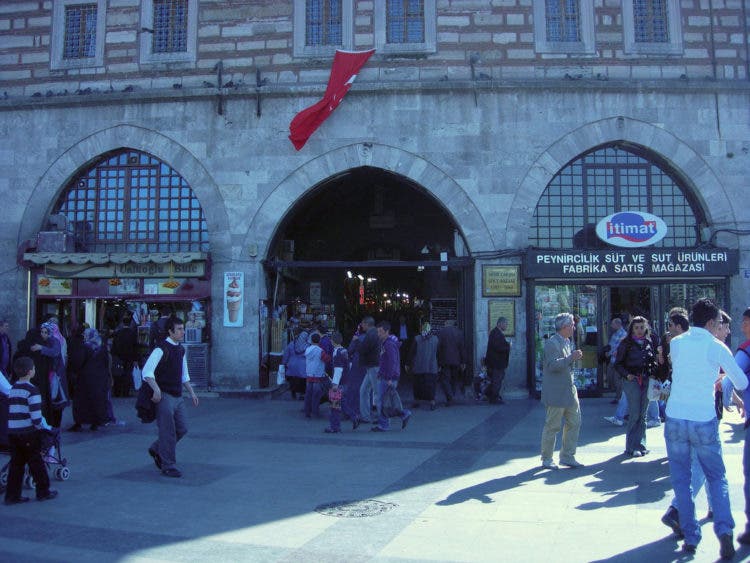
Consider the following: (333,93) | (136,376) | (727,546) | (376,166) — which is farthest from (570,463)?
(136,376)

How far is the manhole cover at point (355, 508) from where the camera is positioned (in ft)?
21.2

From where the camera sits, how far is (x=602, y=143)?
15.4 m

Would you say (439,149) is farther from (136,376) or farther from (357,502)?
(357,502)

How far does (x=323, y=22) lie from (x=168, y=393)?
10.7 metres

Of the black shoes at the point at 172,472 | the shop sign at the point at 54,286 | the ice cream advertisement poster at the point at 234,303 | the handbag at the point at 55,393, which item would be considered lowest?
the black shoes at the point at 172,472

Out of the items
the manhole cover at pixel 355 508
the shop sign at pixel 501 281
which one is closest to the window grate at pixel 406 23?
the shop sign at pixel 501 281

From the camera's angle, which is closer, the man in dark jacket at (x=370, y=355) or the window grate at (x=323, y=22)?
the man in dark jacket at (x=370, y=355)

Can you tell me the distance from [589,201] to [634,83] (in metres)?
2.67

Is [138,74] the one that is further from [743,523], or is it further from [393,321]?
[743,523]

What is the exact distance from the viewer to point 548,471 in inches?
325

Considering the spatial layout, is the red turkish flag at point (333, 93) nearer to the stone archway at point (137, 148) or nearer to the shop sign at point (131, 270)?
the stone archway at point (137, 148)

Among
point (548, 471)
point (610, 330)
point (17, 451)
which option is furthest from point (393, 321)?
point (17, 451)

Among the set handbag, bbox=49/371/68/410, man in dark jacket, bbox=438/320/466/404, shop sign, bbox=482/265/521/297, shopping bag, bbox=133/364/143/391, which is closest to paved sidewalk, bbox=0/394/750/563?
handbag, bbox=49/371/68/410

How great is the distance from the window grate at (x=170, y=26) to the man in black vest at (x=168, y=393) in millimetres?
10394
